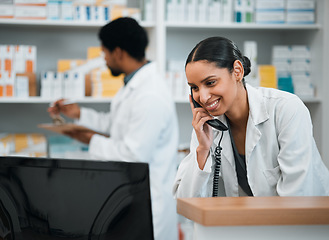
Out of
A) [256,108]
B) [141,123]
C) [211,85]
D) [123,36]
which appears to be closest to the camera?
[211,85]

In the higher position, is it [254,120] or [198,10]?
[198,10]

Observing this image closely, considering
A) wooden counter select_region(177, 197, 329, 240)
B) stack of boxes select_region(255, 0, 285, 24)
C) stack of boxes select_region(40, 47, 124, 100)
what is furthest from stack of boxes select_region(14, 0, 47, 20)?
wooden counter select_region(177, 197, 329, 240)

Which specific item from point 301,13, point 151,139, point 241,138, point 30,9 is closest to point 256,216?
point 241,138

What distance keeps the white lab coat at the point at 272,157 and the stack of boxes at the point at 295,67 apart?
1.82 meters

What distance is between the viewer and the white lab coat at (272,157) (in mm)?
1422

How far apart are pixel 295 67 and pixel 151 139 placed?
4.58 ft

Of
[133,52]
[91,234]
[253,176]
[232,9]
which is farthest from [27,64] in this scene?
[91,234]

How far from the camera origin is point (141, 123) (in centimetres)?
245

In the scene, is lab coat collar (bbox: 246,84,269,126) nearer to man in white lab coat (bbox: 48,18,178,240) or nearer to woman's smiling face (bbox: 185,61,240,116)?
woman's smiling face (bbox: 185,61,240,116)

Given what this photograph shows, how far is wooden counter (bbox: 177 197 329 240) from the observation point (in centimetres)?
82

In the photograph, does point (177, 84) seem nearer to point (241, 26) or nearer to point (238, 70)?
point (241, 26)

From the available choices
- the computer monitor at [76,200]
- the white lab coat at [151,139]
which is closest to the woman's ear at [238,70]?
the computer monitor at [76,200]

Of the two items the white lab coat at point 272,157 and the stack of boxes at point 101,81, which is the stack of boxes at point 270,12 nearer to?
the stack of boxes at point 101,81

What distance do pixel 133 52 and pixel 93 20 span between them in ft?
2.22
